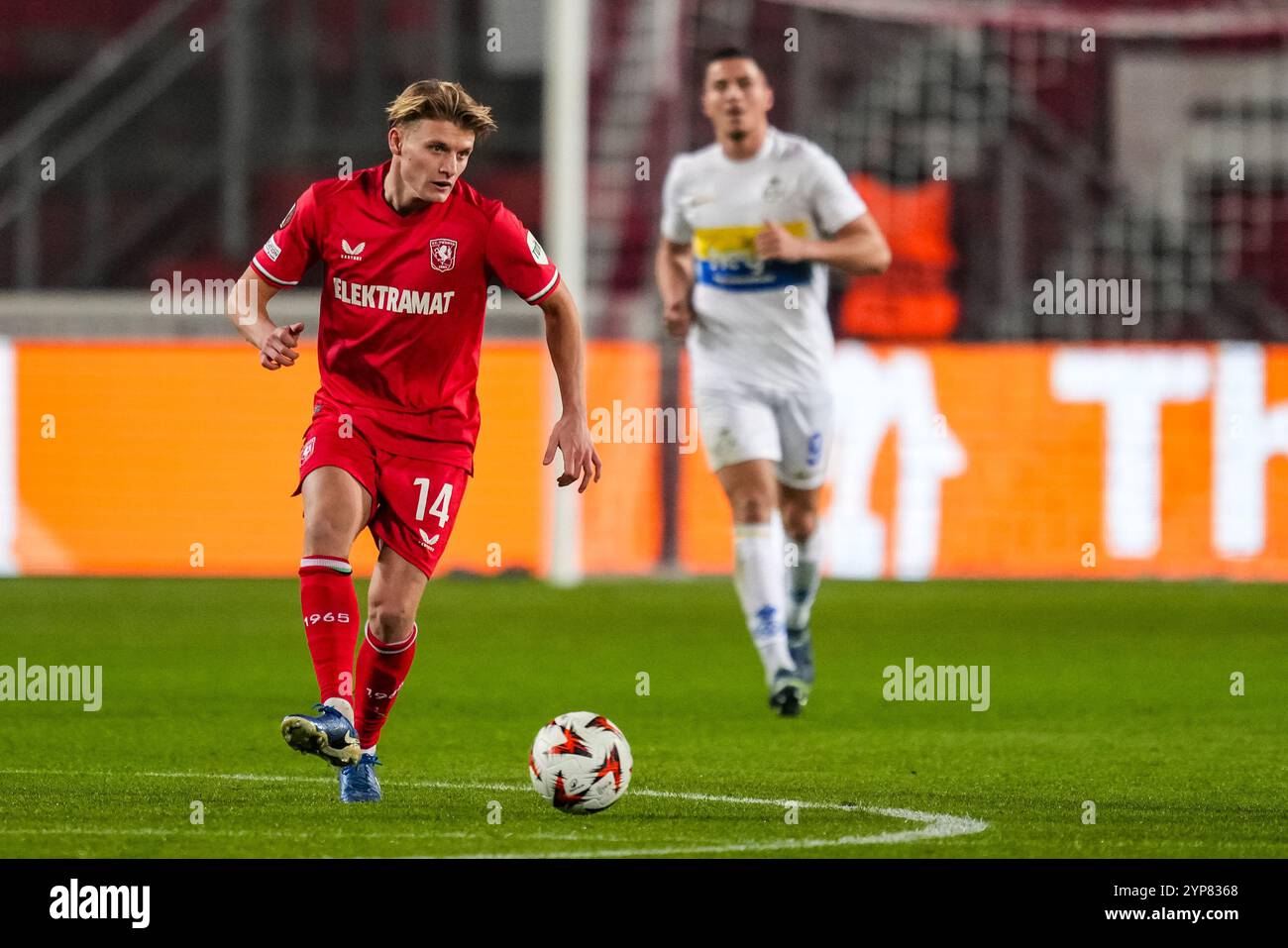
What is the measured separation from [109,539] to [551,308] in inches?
454

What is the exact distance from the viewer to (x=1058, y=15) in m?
18.7

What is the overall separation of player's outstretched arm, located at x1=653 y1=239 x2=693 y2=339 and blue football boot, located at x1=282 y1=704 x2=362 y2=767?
3.29 metres

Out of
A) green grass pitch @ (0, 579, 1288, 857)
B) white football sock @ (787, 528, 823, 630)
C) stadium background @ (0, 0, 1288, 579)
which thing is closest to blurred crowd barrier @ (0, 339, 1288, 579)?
stadium background @ (0, 0, 1288, 579)

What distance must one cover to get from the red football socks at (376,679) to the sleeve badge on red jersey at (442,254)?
942mm

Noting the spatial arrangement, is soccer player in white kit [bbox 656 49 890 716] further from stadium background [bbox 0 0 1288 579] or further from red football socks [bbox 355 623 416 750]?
stadium background [bbox 0 0 1288 579]

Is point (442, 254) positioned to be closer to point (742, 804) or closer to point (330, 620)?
point (330, 620)

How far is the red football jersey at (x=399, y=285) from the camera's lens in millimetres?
6156

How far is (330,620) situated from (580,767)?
2.40ft

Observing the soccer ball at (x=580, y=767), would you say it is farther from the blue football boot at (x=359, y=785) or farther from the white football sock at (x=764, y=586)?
the white football sock at (x=764, y=586)

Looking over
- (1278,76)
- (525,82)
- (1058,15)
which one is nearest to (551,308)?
(1058,15)

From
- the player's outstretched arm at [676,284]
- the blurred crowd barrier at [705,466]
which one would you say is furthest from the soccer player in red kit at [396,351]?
the blurred crowd barrier at [705,466]

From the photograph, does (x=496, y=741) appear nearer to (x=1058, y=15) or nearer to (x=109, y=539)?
(x=109, y=539)

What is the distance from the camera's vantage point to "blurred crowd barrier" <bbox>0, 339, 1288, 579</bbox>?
53.7 ft

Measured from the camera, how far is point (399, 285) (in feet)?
20.2
